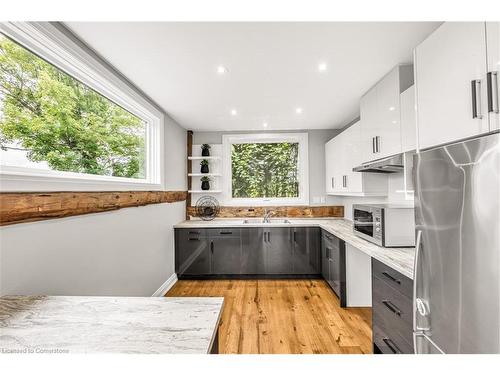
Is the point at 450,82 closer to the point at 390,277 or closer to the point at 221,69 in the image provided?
the point at 390,277

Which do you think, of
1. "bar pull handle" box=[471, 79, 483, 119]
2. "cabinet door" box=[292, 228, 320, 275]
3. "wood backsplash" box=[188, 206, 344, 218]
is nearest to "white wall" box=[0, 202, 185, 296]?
"wood backsplash" box=[188, 206, 344, 218]

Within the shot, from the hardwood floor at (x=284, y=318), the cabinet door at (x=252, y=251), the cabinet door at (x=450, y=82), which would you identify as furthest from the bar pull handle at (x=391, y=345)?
the cabinet door at (x=252, y=251)

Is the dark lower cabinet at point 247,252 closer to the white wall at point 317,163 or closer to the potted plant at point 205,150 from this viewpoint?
the white wall at point 317,163

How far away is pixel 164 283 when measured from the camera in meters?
3.24

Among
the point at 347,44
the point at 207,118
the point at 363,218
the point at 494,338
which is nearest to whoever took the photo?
the point at 494,338

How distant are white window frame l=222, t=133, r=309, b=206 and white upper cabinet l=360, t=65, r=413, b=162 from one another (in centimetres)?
162

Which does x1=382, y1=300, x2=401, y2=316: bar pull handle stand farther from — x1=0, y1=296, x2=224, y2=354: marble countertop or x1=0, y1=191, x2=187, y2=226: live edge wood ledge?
x1=0, y1=191, x2=187, y2=226: live edge wood ledge

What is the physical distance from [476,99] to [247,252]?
3.07m

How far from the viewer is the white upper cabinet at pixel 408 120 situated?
1854 mm
